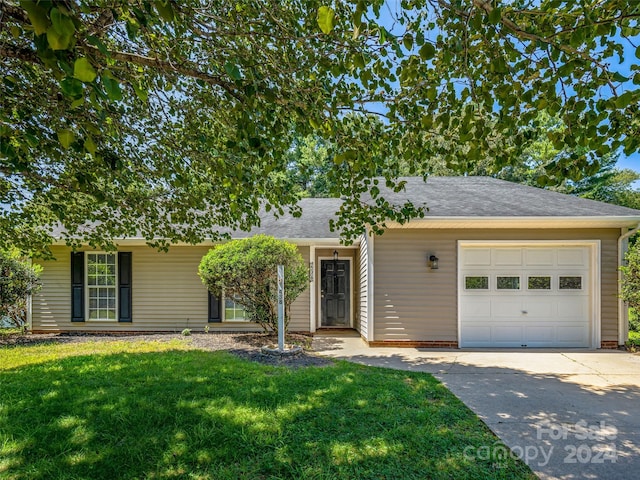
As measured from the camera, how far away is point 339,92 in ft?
11.1

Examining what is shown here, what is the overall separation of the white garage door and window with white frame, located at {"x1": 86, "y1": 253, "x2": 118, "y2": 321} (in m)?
8.52

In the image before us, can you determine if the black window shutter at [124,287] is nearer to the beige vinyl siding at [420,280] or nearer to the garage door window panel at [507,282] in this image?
the beige vinyl siding at [420,280]

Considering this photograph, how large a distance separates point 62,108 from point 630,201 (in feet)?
85.2

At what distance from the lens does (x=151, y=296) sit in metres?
9.43

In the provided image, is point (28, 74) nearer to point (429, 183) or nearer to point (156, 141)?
point (156, 141)

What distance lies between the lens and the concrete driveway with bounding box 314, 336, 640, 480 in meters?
2.99

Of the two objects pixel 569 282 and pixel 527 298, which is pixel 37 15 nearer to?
pixel 527 298

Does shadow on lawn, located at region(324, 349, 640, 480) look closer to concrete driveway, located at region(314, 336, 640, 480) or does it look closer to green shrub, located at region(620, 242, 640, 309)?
concrete driveway, located at region(314, 336, 640, 480)

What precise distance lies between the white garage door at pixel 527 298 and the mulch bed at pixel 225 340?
11.4 feet

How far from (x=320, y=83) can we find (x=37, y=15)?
2.13 m

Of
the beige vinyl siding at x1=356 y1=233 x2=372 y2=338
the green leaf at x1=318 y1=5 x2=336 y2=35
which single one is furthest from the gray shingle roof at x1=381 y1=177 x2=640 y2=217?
the green leaf at x1=318 y1=5 x2=336 y2=35

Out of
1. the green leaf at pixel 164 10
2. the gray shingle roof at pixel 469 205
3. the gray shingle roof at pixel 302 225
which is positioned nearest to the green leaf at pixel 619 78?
the green leaf at pixel 164 10

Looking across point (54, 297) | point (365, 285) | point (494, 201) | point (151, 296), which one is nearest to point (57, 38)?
point (365, 285)

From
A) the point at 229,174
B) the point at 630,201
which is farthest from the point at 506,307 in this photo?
the point at 630,201
